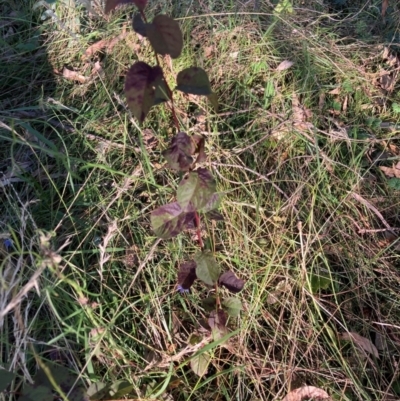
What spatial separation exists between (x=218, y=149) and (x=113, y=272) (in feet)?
2.09

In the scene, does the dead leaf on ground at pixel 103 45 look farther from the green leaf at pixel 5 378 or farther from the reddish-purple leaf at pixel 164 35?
the green leaf at pixel 5 378

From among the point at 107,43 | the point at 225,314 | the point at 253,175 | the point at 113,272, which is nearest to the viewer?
the point at 225,314

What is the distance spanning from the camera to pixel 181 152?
122 centimetres

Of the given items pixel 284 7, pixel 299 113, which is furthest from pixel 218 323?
pixel 284 7

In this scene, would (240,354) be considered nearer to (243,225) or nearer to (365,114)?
(243,225)

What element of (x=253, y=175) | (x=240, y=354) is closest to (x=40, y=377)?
(x=240, y=354)

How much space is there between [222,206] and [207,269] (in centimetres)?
52

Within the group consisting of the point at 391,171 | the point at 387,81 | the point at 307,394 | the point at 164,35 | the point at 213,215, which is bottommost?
the point at 307,394

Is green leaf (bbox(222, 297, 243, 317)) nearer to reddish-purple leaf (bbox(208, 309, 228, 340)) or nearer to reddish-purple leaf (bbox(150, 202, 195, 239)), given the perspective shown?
reddish-purple leaf (bbox(208, 309, 228, 340))

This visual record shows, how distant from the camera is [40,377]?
1.24 meters

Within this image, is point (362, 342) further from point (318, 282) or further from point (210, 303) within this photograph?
point (210, 303)

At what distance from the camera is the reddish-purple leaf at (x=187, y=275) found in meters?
1.44

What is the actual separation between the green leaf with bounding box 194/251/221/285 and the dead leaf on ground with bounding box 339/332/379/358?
1.75ft

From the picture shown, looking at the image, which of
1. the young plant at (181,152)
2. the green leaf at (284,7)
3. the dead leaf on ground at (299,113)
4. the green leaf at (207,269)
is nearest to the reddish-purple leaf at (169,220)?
the young plant at (181,152)
